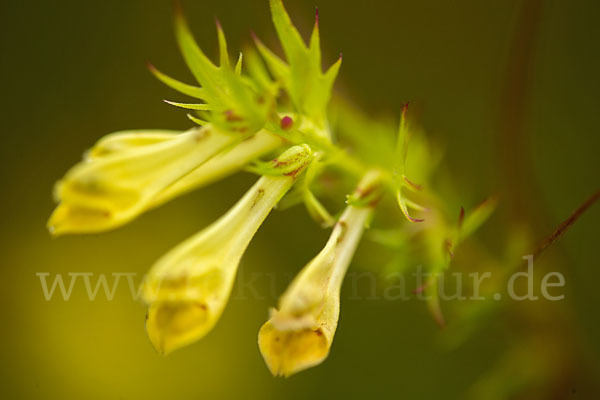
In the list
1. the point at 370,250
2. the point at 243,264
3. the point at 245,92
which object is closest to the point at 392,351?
the point at 370,250

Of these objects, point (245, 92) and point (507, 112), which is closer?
point (245, 92)

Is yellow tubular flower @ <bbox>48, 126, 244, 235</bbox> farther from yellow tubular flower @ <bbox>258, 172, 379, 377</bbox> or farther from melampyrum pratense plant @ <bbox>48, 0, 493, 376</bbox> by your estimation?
yellow tubular flower @ <bbox>258, 172, 379, 377</bbox>

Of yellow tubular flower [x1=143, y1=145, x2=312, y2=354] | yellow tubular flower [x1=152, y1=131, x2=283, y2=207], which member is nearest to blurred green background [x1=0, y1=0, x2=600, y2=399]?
yellow tubular flower [x1=152, y1=131, x2=283, y2=207]

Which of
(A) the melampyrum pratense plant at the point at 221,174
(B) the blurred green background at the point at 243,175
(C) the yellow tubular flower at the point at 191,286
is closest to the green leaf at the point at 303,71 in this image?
(A) the melampyrum pratense plant at the point at 221,174

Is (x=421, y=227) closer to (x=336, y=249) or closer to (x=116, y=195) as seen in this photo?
(x=336, y=249)

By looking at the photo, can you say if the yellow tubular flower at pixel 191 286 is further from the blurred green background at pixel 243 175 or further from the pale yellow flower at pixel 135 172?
the blurred green background at pixel 243 175

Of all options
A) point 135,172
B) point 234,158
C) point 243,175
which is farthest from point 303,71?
point 243,175

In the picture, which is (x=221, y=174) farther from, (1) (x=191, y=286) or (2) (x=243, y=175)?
(2) (x=243, y=175)
